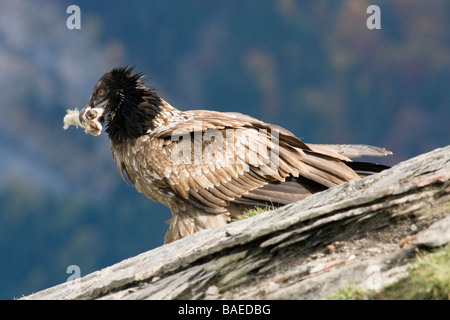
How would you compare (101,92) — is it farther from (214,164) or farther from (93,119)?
(214,164)

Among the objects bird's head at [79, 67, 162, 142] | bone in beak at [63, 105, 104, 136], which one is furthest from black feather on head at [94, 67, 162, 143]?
bone in beak at [63, 105, 104, 136]

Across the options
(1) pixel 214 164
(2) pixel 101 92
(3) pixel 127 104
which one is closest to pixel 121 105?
(3) pixel 127 104

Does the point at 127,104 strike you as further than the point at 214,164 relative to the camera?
Yes

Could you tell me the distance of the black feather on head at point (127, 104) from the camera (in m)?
10.3

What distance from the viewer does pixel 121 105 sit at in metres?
10.6

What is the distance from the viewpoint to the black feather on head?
10266 millimetres

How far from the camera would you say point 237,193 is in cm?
976

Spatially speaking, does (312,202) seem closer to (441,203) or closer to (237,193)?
(441,203)

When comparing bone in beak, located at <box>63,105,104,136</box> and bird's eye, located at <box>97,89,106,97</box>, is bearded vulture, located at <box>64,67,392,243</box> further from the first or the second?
bird's eye, located at <box>97,89,106,97</box>

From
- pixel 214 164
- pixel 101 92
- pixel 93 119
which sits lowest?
pixel 214 164

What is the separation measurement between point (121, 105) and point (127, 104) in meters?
0.12

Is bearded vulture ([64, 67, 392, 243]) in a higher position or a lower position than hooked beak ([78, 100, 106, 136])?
lower
